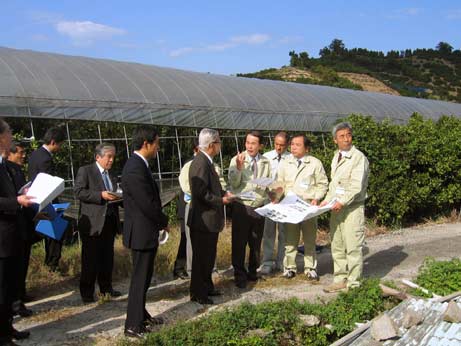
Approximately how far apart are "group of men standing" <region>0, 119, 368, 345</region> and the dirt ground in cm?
18

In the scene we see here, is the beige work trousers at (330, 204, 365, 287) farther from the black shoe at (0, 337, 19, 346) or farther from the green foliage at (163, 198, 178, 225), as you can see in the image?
the green foliage at (163, 198, 178, 225)

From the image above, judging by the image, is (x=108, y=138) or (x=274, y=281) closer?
(x=274, y=281)

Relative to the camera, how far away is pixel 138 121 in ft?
31.5

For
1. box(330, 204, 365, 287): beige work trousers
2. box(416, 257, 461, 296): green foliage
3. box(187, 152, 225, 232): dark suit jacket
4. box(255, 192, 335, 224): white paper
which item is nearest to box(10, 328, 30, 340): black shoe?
box(187, 152, 225, 232): dark suit jacket

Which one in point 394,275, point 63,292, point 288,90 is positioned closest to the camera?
point 63,292

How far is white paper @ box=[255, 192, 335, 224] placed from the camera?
538 cm

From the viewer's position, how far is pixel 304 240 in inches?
246

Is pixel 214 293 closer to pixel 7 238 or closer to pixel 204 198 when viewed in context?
pixel 204 198

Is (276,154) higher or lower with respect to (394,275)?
higher

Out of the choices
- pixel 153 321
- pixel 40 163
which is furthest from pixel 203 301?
pixel 40 163

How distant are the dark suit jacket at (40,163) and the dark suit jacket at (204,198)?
1.68 metres

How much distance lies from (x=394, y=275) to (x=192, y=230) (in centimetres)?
289

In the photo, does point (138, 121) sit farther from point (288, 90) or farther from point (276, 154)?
point (288, 90)

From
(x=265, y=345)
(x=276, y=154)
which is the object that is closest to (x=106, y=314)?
(x=265, y=345)
